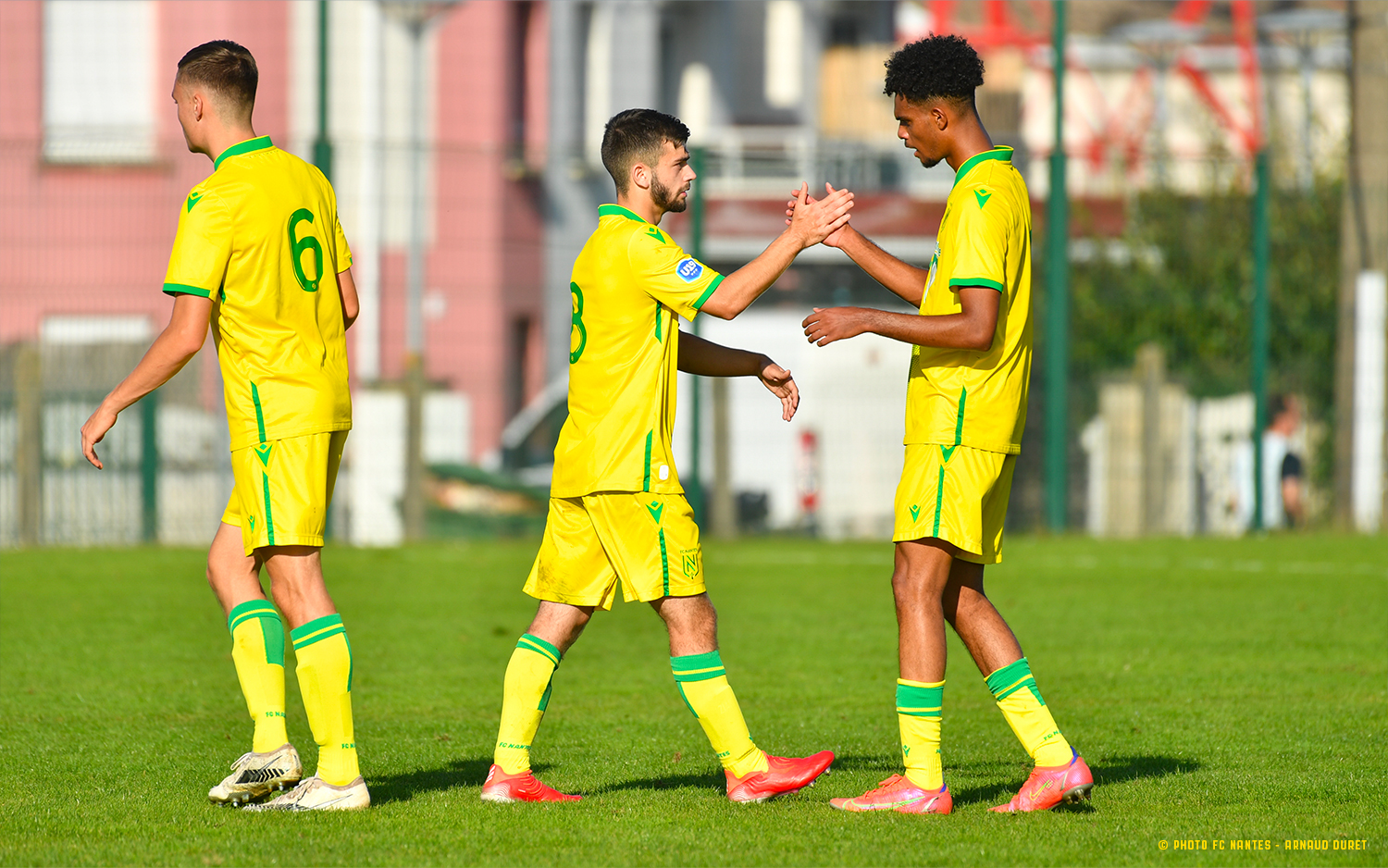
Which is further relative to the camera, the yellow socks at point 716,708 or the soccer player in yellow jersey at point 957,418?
the yellow socks at point 716,708

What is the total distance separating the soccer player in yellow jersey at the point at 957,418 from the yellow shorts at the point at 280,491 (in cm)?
148

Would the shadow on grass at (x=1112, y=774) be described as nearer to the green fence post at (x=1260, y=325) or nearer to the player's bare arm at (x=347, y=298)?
the player's bare arm at (x=347, y=298)

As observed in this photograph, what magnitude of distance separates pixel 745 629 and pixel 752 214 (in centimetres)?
783

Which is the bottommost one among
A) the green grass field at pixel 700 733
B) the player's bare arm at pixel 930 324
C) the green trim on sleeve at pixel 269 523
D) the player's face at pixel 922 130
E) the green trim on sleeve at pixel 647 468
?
the green grass field at pixel 700 733

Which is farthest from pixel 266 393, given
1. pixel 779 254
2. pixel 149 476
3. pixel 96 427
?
pixel 149 476

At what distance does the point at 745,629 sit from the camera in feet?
30.0

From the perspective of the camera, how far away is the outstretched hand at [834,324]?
4.71 metres

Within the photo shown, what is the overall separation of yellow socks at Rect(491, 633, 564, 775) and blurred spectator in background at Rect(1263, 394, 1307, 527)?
38.2 feet

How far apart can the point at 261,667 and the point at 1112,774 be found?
2.67m

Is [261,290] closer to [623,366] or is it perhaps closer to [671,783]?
[623,366]

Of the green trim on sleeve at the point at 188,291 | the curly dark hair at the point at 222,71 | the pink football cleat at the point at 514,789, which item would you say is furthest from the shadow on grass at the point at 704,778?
the curly dark hair at the point at 222,71

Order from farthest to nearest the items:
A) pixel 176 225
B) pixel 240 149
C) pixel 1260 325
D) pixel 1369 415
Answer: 1. pixel 1369 415
2. pixel 1260 325
3. pixel 176 225
4. pixel 240 149

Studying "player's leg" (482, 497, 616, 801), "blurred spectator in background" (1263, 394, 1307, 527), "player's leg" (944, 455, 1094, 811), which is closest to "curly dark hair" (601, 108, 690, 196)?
"player's leg" (482, 497, 616, 801)

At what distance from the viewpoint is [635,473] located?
501 centimetres
